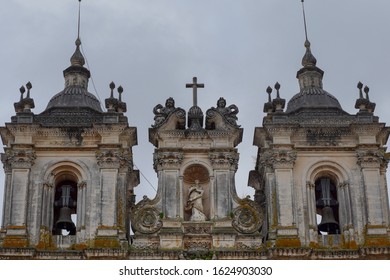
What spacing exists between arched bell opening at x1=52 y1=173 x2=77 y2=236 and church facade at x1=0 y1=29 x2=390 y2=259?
35 millimetres

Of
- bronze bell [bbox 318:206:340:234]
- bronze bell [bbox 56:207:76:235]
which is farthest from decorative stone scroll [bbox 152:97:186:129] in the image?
bronze bell [bbox 318:206:340:234]

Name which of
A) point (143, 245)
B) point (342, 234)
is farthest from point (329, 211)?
point (143, 245)

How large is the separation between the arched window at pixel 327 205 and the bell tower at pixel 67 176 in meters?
5.62

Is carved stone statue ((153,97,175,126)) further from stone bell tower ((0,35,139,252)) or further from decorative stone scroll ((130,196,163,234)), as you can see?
decorative stone scroll ((130,196,163,234))

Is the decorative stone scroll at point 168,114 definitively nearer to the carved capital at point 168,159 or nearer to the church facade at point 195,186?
the church facade at point 195,186

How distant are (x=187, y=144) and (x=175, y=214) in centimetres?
228

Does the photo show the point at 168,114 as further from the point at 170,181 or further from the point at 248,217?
the point at 248,217

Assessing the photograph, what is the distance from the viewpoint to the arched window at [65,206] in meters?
30.7

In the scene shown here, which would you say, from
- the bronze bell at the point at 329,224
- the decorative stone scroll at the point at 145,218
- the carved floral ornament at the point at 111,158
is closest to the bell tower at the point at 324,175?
the bronze bell at the point at 329,224

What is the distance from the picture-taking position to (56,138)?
31.1 metres

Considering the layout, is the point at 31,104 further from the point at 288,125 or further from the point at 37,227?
the point at 288,125

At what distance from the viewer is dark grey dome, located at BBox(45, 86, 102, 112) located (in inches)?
1280

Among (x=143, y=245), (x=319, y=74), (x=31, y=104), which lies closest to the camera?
(x=143, y=245)

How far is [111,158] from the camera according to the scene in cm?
3053
